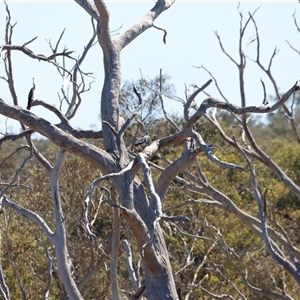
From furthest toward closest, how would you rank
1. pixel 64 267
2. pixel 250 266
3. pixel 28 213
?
pixel 250 266
pixel 28 213
pixel 64 267

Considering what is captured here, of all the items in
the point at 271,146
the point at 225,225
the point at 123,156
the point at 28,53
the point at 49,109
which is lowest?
the point at 123,156

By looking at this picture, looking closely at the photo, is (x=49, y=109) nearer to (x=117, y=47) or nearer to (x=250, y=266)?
(x=117, y=47)

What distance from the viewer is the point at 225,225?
15211mm

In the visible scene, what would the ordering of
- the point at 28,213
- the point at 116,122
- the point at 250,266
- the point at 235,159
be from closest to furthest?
the point at 116,122, the point at 28,213, the point at 250,266, the point at 235,159

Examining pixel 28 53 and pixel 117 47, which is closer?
pixel 117 47

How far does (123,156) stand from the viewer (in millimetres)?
5430

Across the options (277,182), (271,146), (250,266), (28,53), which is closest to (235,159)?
(277,182)

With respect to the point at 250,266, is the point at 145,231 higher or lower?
lower

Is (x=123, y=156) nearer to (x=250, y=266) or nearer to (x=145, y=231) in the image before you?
(x=145, y=231)

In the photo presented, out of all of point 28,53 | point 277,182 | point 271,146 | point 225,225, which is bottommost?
point 28,53

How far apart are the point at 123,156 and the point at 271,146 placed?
19757 millimetres

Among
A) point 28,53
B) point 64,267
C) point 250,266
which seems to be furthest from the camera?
point 250,266

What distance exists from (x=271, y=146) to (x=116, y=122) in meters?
19.6

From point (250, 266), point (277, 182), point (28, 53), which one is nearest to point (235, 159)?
point (277, 182)
